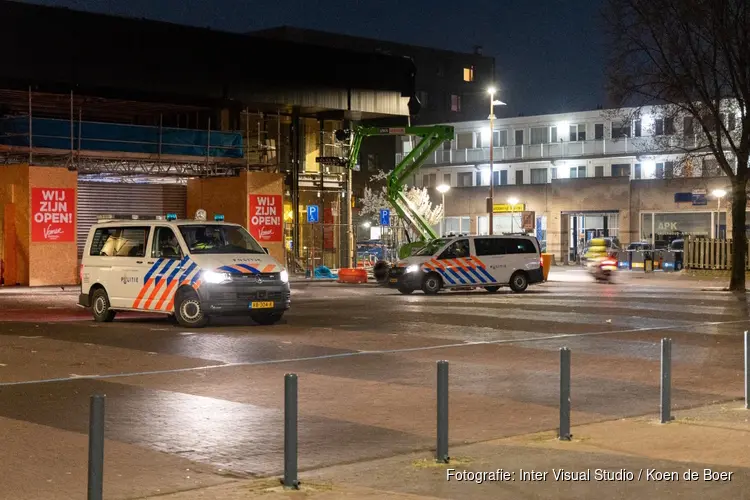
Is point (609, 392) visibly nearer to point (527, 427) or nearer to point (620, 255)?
point (527, 427)

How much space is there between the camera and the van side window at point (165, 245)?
813 inches

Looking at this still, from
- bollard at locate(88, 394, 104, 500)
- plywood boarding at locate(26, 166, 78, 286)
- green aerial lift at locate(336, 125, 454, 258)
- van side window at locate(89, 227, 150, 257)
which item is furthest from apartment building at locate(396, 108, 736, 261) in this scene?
bollard at locate(88, 394, 104, 500)

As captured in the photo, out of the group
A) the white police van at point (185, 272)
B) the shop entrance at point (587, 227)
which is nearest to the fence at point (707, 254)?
the shop entrance at point (587, 227)

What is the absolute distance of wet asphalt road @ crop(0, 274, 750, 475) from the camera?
10156 mm

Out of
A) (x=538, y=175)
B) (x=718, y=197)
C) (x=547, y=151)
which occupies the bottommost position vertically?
(x=718, y=197)

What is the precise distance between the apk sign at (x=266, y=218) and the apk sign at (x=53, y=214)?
7.68m

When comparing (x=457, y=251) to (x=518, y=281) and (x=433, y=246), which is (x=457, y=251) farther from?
(x=518, y=281)

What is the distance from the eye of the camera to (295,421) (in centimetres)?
750

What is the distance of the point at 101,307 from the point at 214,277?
3337mm

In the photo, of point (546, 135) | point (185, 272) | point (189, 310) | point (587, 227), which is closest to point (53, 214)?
point (189, 310)

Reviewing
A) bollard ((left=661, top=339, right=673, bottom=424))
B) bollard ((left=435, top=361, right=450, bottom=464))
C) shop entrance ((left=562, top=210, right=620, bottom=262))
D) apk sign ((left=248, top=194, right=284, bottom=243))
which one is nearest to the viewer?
bollard ((left=435, top=361, right=450, bottom=464))

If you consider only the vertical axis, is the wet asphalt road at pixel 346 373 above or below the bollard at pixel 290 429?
below

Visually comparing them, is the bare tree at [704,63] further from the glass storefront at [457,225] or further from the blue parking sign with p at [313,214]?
the glass storefront at [457,225]

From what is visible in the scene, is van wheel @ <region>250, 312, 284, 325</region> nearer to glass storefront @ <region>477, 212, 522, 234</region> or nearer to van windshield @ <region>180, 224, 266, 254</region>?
van windshield @ <region>180, 224, 266, 254</region>
